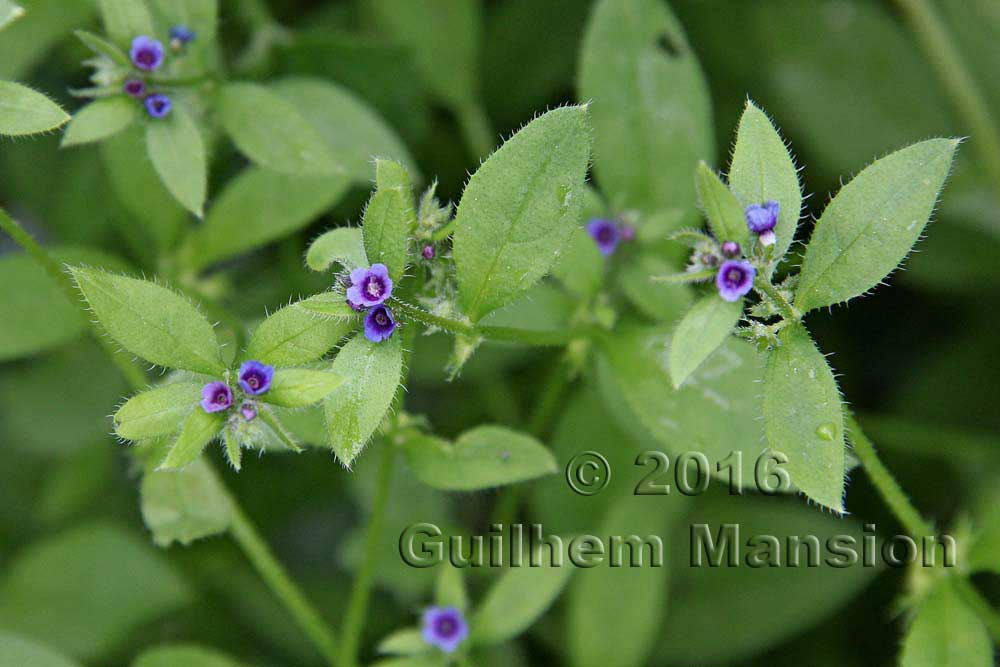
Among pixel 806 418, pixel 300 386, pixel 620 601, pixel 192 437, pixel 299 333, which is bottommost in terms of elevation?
pixel 620 601

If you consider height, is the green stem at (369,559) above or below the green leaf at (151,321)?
below

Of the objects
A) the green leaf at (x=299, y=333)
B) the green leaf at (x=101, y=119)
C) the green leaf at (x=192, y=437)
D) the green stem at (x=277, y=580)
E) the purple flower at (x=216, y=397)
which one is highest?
the green leaf at (x=101, y=119)

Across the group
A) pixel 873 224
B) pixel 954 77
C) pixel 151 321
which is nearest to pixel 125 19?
pixel 151 321

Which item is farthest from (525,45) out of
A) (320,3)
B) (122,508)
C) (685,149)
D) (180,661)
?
(180,661)

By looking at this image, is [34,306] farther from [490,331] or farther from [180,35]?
[490,331]

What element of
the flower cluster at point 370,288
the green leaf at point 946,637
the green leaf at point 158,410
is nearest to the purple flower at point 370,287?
the flower cluster at point 370,288

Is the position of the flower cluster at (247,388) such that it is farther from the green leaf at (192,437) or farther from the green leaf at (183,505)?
the green leaf at (183,505)

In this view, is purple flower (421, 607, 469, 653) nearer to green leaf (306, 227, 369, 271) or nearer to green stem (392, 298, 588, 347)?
green stem (392, 298, 588, 347)

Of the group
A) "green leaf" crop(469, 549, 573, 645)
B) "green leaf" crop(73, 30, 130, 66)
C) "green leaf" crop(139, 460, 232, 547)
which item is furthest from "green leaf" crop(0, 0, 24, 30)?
"green leaf" crop(469, 549, 573, 645)
